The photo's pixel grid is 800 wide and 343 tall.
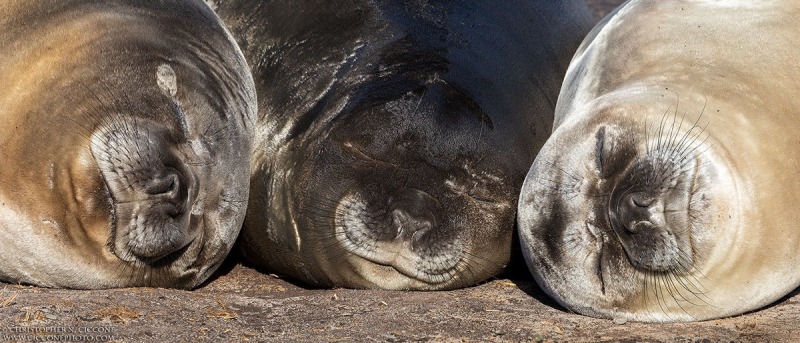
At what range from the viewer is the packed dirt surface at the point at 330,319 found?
4133 mm

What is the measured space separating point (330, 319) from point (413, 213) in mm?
665

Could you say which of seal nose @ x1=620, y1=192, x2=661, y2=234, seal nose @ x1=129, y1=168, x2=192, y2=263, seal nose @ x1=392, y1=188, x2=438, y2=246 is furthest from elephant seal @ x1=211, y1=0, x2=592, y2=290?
seal nose @ x1=620, y1=192, x2=661, y2=234

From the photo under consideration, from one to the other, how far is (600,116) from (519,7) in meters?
1.24

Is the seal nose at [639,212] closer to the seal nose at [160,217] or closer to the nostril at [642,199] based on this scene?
the nostril at [642,199]

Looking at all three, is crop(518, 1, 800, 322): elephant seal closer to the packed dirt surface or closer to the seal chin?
the packed dirt surface

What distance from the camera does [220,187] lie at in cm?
489

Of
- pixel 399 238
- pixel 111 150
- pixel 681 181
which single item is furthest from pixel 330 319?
pixel 681 181

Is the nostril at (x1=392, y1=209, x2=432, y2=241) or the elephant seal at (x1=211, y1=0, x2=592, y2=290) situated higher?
the elephant seal at (x1=211, y1=0, x2=592, y2=290)

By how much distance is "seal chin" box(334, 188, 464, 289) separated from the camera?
4875 mm

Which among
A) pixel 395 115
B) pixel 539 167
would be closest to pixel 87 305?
pixel 395 115

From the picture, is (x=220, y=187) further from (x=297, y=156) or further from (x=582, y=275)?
(x=582, y=275)

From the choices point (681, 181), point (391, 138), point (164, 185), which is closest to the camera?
point (681, 181)

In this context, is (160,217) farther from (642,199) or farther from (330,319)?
(642,199)

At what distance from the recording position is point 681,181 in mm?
4297
